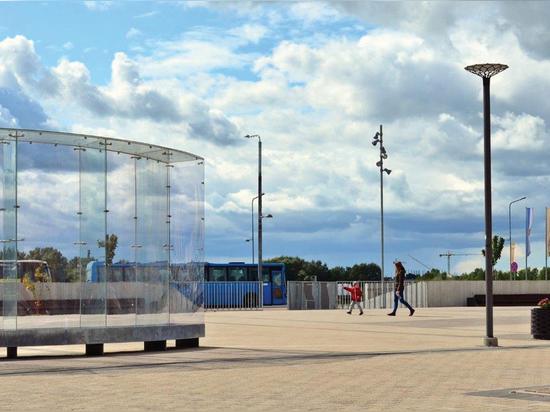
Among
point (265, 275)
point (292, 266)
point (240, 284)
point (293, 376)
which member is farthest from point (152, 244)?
point (292, 266)

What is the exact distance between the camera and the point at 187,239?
2173cm

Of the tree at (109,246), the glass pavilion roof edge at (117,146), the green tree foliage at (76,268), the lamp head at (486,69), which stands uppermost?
the lamp head at (486,69)

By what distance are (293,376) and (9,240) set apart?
6435 mm

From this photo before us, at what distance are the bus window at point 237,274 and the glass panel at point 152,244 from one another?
135ft

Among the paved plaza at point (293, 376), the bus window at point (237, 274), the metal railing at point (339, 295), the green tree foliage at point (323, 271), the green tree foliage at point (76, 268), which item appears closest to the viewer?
the paved plaza at point (293, 376)

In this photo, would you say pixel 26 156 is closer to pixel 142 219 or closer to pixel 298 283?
pixel 142 219

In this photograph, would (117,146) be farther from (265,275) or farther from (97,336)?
(265,275)

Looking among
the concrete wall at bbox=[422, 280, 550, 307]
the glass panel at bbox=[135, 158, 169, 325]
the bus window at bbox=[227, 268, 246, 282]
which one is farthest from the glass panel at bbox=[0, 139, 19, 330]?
the bus window at bbox=[227, 268, 246, 282]

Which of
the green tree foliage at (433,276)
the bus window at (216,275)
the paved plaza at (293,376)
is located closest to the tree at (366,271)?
the green tree foliage at (433,276)

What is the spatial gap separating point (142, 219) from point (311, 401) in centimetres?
924

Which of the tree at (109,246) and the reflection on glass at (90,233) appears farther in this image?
the tree at (109,246)

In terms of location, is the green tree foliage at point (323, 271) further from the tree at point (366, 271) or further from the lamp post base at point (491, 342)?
the lamp post base at point (491, 342)

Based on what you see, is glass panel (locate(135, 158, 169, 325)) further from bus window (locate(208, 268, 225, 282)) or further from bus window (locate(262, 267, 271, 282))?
bus window (locate(262, 267, 271, 282))

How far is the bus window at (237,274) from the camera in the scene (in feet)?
205
